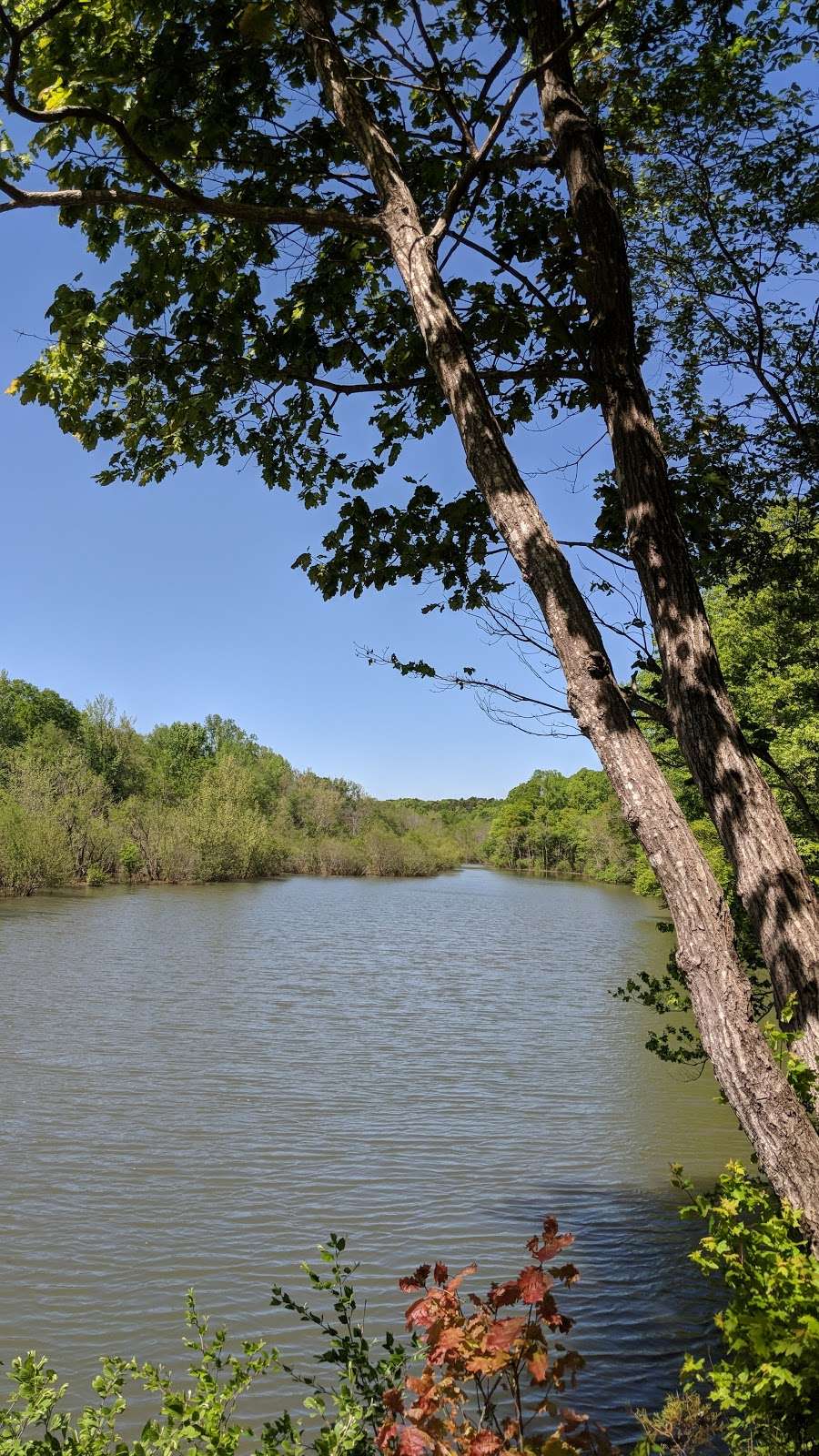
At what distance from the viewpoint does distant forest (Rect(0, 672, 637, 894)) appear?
4034 centimetres

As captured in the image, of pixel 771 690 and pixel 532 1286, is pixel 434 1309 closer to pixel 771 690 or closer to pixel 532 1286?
pixel 532 1286

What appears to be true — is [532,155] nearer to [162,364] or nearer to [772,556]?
[162,364]

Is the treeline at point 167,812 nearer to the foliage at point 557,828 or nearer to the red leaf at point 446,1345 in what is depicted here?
the foliage at point 557,828

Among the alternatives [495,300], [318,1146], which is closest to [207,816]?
[318,1146]

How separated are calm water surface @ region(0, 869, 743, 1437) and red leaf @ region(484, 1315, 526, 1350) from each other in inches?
111

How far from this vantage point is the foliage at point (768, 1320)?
2.31 meters

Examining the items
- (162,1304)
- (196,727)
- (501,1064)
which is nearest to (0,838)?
(501,1064)

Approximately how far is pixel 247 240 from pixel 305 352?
0.61 m

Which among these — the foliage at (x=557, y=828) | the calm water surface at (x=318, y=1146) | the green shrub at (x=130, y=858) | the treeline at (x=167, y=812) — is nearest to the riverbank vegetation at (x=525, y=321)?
the calm water surface at (x=318, y=1146)

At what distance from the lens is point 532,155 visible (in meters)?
4.31

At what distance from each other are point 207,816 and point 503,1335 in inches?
1922

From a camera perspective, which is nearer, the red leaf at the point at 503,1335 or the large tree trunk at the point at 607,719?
the red leaf at the point at 503,1335

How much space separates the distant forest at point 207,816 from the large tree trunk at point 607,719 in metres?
34.3

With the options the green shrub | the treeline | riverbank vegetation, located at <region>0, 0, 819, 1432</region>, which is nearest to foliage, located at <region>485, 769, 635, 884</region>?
the treeline
